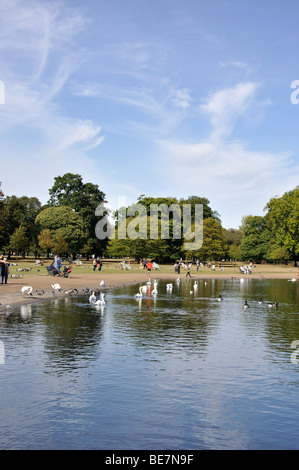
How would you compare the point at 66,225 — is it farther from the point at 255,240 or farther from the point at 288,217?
the point at 255,240

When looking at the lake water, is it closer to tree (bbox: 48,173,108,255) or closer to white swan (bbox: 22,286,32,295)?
white swan (bbox: 22,286,32,295)

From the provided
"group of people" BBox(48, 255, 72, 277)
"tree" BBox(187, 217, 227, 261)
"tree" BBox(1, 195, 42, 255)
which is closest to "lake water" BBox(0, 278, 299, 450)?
"group of people" BBox(48, 255, 72, 277)

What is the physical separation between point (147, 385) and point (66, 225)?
11614cm

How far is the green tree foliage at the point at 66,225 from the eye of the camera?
126062mm

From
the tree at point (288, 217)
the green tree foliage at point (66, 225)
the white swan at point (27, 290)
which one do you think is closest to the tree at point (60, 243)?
the green tree foliage at point (66, 225)

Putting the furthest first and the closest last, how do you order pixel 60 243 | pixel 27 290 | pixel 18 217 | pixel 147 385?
pixel 18 217, pixel 60 243, pixel 27 290, pixel 147 385

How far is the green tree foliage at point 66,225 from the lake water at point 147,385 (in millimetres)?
102081

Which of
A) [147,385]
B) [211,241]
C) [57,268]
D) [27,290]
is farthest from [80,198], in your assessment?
[147,385]

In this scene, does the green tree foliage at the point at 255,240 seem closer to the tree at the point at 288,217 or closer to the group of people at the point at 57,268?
the tree at the point at 288,217

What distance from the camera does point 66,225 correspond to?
127 meters

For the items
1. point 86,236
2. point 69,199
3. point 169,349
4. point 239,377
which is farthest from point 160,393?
point 69,199

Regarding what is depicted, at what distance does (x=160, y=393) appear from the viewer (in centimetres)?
1267
